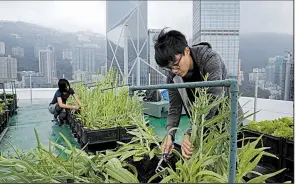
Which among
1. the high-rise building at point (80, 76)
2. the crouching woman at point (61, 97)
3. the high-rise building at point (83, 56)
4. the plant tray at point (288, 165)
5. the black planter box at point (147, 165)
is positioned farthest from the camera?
the high-rise building at point (83, 56)

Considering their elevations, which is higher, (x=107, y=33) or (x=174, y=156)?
(x=107, y=33)

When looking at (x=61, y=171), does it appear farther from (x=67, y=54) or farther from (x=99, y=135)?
(x=67, y=54)

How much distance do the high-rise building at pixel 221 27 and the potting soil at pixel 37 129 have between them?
1049 millimetres

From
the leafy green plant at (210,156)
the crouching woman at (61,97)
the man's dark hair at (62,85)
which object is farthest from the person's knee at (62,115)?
the leafy green plant at (210,156)

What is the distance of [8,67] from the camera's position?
4098mm

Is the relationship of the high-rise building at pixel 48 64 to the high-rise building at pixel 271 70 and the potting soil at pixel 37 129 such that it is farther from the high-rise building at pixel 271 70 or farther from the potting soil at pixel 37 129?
the high-rise building at pixel 271 70

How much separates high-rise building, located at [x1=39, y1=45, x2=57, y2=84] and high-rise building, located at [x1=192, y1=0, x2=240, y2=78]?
2626 millimetres

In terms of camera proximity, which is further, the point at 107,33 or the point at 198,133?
the point at 107,33

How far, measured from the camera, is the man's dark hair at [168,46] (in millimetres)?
1124

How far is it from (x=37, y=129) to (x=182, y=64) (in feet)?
10.1
